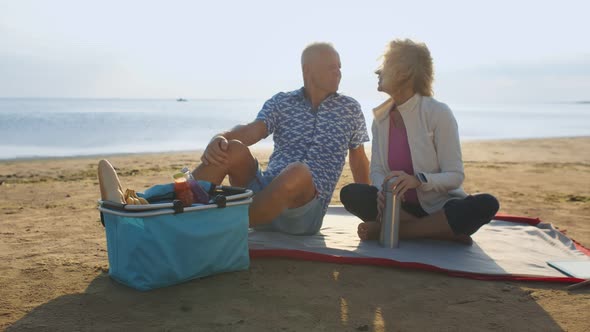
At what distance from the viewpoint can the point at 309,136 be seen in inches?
143

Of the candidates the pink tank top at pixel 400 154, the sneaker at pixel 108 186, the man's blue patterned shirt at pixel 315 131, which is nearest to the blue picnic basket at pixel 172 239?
the sneaker at pixel 108 186

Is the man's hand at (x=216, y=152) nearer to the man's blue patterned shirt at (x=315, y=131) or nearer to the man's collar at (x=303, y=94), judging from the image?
the man's blue patterned shirt at (x=315, y=131)

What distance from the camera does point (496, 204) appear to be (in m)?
3.20

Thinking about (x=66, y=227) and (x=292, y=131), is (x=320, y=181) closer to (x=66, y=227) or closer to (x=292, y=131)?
(x=292, y=131)

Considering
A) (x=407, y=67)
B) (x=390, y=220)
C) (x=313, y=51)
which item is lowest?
(x=390, y=220)

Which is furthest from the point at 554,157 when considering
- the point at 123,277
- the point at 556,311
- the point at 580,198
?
the point at 123,277

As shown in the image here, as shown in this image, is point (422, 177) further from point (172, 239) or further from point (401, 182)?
point (172, 239)

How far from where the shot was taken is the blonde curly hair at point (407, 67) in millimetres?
3289

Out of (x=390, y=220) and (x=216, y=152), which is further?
(x=390, y=220)

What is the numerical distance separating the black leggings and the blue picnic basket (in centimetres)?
92

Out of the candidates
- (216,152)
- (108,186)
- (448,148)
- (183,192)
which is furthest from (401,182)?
(108,186)

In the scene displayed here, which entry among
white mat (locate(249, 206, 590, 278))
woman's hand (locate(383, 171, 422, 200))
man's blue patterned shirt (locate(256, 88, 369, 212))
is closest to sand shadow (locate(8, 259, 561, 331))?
white mat (locate(249, 206, 590, 278))

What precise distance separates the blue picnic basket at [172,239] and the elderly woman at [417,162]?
950 millimetres

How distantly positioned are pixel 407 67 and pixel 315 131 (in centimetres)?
71
